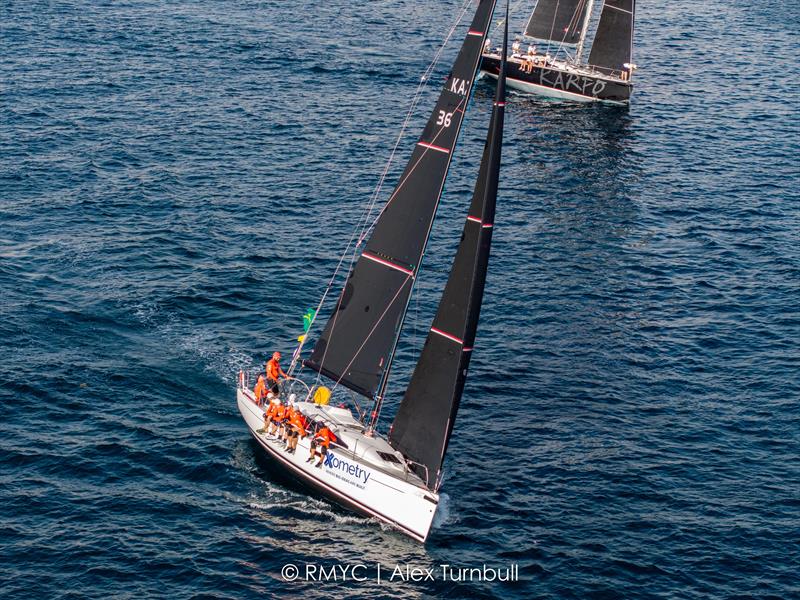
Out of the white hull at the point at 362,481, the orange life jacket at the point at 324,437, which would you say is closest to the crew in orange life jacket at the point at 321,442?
the orange life jacket at the point at 324,437

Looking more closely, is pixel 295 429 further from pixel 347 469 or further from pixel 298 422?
pixel 347 469

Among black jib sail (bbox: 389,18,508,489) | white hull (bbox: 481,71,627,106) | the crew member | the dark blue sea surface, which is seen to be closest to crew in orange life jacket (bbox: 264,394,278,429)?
A: the crew member

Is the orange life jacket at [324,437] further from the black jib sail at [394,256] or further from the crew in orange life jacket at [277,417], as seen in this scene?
the black jib sail at [394,256]

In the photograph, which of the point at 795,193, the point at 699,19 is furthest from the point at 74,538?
the point at 699,19

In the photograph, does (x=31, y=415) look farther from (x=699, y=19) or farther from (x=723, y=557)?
(x=699, y=19)

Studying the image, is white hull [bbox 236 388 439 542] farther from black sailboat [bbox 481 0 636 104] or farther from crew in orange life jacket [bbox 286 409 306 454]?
black sailboat [bbox 481 0 636 104]

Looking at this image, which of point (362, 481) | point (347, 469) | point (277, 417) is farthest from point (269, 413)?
point (362, 481)
